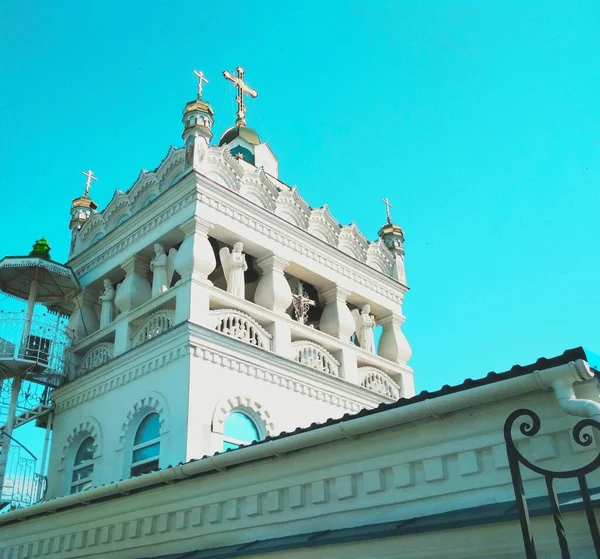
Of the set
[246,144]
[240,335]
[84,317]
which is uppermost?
[246,144]

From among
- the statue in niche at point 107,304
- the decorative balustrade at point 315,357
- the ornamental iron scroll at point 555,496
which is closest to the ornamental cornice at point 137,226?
the statue in niche at point 107,304

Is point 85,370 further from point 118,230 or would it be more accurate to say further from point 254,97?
point 254,97

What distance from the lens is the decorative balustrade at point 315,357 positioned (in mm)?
16344

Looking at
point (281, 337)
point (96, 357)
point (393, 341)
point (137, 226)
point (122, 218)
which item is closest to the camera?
point (281, 337)

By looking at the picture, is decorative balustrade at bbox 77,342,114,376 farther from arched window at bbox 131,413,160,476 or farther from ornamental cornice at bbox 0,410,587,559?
ornamental cornice at bbox 0,410,587,559

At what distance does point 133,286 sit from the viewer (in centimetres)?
1677

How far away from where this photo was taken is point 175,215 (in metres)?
16.2

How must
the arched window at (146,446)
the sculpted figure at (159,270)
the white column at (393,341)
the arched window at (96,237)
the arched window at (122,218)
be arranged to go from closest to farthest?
the arched window at (146,446), the sculpted figure at (159,270), the arched window at (122,218), the arched window at (96,237), the white column at (393,341)

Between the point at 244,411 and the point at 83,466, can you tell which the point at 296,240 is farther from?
the point at 83,466

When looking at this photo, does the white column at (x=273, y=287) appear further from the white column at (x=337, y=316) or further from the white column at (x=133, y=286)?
the white column at (x=133, y=286)

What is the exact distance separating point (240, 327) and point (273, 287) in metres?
1.54

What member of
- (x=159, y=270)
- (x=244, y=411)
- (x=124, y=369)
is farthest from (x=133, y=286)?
(x=244, y=411)

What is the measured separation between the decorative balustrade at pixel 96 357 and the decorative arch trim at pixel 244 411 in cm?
364

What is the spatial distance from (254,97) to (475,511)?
19.3 metres
